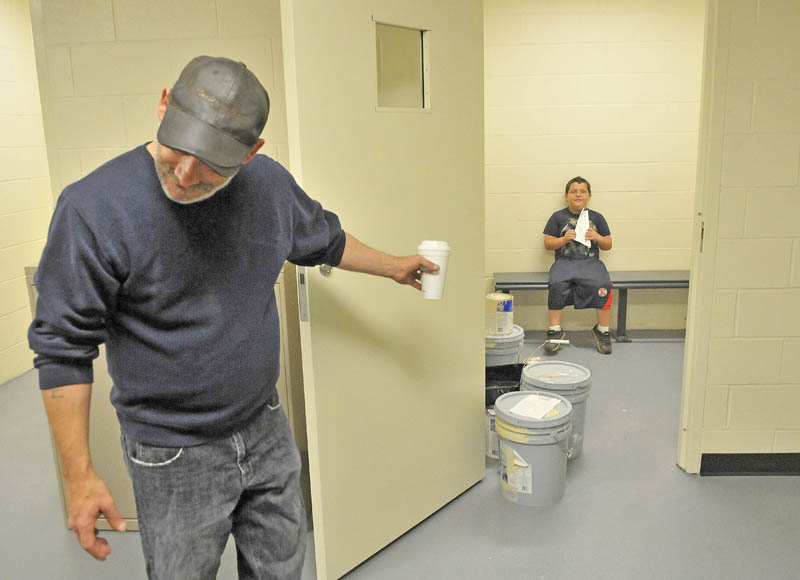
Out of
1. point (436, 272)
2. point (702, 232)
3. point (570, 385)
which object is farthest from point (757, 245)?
Result: point (436, 272)

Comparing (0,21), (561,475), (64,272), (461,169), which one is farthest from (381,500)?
(0,21)

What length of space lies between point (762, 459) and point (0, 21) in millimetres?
4772

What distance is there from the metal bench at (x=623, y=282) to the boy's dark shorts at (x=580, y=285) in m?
0.09

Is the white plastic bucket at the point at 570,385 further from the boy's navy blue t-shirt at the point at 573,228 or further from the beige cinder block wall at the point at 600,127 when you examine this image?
the beige cinder block wall at the point at 600,127

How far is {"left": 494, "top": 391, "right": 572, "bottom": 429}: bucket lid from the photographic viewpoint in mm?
2566

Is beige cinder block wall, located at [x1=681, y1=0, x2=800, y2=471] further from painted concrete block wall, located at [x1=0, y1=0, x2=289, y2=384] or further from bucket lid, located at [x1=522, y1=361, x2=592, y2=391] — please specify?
painted concrete block wall, located at [x1=0, y1=0, x2=289, y2=384]

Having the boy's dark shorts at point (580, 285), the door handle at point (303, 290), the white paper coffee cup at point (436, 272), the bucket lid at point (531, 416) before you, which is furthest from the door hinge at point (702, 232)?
the boy's dark shorts at point (580, 285)

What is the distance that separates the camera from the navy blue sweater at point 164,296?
1.25m

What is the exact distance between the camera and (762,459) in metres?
2.87

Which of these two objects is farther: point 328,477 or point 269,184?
point 328,477

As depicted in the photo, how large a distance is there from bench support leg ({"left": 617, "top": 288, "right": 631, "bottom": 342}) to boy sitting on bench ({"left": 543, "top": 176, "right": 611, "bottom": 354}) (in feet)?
0.35

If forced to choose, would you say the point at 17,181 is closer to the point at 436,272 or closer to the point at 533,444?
the point at 436,272

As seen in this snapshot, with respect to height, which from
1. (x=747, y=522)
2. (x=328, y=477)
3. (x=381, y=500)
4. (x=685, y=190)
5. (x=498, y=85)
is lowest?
Answer: (x=747, y=522)

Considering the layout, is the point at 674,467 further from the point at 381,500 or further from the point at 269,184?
the point at 269,184
